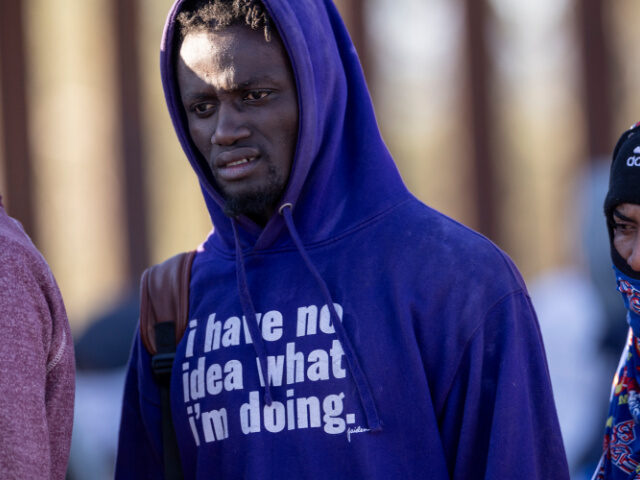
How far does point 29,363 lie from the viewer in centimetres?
162

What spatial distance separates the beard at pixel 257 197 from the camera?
2.08 metres

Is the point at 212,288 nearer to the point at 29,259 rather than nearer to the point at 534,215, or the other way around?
the point at 29,259

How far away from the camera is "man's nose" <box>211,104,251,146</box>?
6.73ft

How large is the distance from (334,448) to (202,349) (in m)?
0.39

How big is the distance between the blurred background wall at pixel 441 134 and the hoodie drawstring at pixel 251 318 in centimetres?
290

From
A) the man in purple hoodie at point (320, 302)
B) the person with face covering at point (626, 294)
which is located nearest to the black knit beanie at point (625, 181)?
the person with face covering at point (626, 294)

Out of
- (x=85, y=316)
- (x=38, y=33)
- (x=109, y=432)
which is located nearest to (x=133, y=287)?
(x=85, y=316)

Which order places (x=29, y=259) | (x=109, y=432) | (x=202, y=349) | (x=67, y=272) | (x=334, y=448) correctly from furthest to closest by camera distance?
(x=67, y=272) → (x=109, y=432) → (x=202, y=349) → (x=334, y=448) → (x=29, y=259)

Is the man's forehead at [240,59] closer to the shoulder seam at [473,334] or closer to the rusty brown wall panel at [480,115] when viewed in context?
the shoulder seam at [473,334]

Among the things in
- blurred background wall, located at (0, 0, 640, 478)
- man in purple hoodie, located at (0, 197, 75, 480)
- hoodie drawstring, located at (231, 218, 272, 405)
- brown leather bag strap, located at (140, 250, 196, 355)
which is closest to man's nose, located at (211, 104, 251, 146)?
hoodie drawstring, located at (231, 218, 272, 405)

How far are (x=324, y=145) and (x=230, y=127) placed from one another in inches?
8.5

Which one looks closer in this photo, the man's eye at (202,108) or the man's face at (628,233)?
the man's eye at (202,108)

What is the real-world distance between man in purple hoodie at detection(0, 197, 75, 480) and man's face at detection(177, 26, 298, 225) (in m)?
0.49

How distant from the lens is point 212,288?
2207mm
